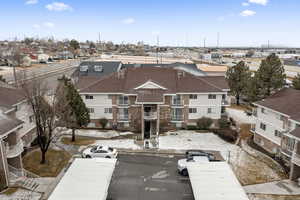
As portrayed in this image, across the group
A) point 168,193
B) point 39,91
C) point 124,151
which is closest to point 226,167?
point 168,193

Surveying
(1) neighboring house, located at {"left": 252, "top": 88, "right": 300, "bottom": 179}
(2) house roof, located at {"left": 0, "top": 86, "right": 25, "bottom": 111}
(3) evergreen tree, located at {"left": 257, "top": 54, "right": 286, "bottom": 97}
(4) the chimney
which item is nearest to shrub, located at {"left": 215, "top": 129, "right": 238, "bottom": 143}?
(1) neighboring house, located at {"left": 252, "top": 88, "right": 300, "bottom": 179}

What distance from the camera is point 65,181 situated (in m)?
17.6

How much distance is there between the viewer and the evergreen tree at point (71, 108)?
2845 cm

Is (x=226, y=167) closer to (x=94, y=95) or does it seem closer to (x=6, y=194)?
(x=6, y=194)

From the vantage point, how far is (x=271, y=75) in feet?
130

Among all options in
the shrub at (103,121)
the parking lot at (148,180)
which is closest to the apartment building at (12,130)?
the parking lot at (148,180)

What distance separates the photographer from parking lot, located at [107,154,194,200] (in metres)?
19.2

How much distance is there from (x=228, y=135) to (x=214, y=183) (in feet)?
51.8

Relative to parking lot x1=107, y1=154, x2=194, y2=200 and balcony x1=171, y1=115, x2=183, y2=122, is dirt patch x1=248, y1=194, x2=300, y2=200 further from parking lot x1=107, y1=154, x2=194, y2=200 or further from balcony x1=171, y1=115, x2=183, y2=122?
balcony x1=171, y1=115, x2=183, y2=122

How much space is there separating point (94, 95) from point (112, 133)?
6.75 meters

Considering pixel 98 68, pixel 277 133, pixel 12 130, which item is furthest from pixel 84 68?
pixel 277 133

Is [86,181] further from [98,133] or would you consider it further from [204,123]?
[204,123]

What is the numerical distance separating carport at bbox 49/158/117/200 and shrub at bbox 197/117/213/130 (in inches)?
746

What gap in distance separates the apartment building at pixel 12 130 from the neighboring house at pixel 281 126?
2678 cm
